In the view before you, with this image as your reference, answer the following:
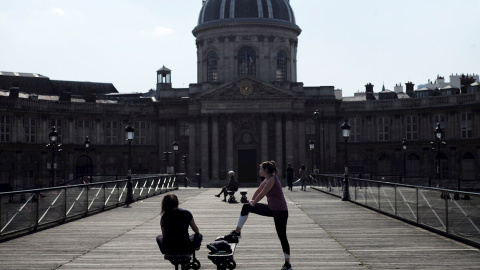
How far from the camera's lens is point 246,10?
293ft

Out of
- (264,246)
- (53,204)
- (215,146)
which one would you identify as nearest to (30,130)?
(215,146)

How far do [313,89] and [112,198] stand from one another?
187 ft

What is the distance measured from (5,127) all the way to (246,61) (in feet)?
96.3

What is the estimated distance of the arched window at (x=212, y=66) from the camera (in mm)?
91000

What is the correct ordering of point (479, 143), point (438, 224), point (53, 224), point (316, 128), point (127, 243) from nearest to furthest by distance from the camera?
1. point (127, 243)
2. point (438, 224)
3. point (53, 224)
4. point (479, 143)
5. point (316, 128)

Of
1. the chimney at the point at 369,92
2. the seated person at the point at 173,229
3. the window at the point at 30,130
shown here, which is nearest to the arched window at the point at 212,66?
the chimney at the point at 369,92

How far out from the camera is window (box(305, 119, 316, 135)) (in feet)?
283

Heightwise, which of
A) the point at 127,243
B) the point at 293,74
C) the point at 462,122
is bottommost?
the point at 127,243

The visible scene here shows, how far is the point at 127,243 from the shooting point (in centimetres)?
1891

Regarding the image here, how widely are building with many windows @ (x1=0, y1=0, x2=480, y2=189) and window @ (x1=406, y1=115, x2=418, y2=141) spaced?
12 cm

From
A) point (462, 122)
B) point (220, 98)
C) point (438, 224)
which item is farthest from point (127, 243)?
point (462, 122)

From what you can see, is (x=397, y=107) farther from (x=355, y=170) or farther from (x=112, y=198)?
(x=112, y=198)

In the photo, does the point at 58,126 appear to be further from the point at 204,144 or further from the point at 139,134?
the point at 204,144

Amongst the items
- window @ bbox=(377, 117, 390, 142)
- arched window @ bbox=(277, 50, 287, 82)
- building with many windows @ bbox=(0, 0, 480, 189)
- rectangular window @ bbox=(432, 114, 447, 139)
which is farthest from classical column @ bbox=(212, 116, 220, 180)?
rectangular window @ bbox=(432, 114, 447, 139)
